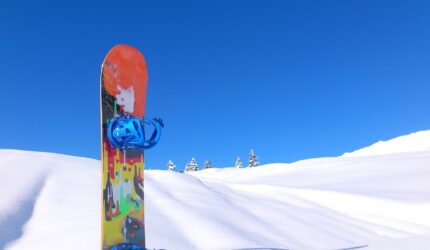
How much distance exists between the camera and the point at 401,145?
149 feet

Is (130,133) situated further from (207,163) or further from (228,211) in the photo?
(207,163)

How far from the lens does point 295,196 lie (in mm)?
12945

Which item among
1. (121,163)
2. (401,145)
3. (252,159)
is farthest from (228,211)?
(252,159)

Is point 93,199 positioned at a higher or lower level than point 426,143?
lower

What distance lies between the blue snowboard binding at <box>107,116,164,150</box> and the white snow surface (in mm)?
1933

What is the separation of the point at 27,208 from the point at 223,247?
4563mm

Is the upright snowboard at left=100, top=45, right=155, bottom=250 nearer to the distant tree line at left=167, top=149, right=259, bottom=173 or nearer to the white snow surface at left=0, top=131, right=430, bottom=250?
the white snow surface at left=0, top=131, right=430, bottom=250

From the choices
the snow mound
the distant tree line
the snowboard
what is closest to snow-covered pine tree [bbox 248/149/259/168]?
the distant tree line

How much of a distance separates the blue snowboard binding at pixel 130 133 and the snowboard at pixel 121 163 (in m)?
0.18

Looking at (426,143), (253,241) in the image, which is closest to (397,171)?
(253,241)

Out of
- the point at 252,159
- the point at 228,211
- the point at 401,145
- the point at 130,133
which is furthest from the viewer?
the point at 252,159

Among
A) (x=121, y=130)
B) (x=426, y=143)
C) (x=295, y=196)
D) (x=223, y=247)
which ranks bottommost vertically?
(x=223, y=247)

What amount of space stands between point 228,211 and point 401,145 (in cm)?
4294

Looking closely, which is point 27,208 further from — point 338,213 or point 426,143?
point 426,143
